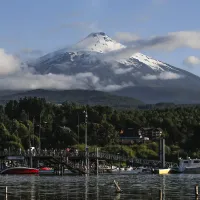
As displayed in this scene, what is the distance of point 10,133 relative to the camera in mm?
197625

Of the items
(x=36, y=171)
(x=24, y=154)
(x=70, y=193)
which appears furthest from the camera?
(x=24, y=154)

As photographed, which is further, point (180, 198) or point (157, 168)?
point (157, 168)

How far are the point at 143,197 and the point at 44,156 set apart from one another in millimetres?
76436

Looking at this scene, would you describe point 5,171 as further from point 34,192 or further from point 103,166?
point 34,192

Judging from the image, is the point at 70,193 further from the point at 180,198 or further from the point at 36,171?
the point at 36,171

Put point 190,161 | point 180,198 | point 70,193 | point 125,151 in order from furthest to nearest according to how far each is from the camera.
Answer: point 125,151, point 190,161, point 70,193, point 180,198

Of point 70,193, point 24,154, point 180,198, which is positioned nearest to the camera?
point 180,198

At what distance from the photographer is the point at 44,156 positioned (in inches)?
5625

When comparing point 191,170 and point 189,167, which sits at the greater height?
point 189,167

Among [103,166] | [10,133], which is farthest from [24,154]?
[10,133]

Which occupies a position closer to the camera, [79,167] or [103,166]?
[79,167]

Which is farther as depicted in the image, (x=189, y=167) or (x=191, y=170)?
(x=189, y=167)

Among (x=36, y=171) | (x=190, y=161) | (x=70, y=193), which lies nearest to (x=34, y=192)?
(x=70, y=193)

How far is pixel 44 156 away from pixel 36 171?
5.05 metres
